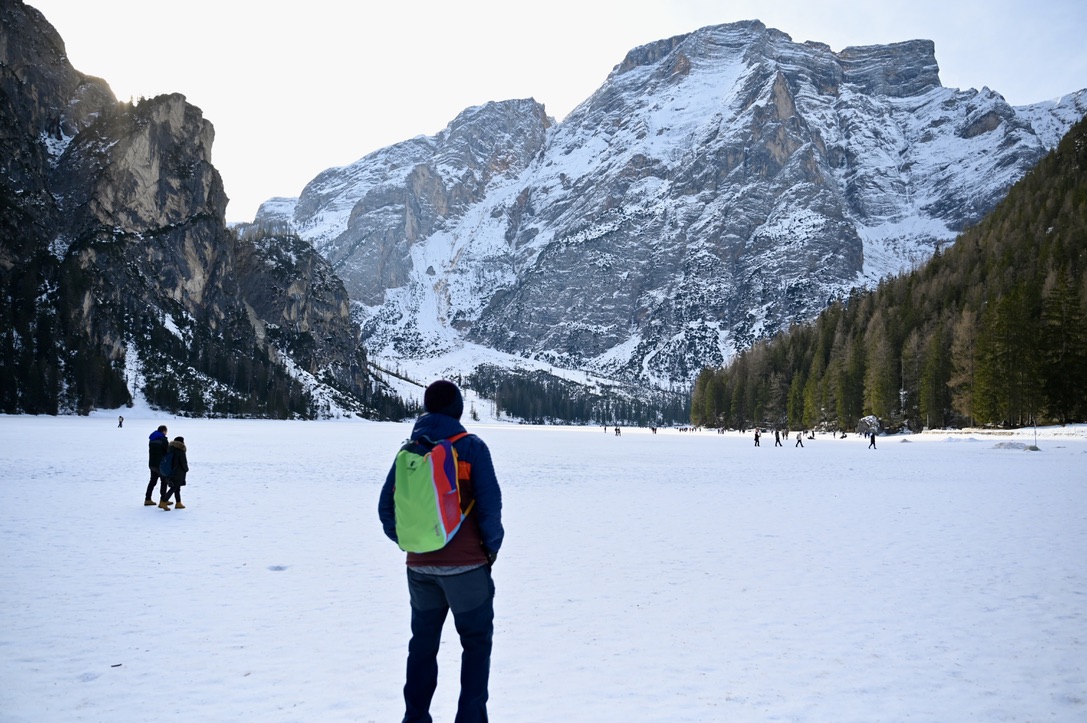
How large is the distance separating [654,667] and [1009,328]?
210ft

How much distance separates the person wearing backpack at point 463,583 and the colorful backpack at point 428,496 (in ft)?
0.20

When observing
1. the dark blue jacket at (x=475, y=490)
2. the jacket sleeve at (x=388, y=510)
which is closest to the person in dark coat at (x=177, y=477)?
the jacket sleeve at (x=388, y=510)

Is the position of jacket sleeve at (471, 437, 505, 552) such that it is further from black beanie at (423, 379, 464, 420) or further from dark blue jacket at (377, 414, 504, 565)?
black beanie at (423, 379, 464, 420)

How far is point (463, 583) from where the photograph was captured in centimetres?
466

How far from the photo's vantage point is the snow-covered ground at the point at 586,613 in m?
5.52

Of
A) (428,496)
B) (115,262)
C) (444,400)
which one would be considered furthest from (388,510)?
(115,262)

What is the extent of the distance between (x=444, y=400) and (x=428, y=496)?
0.78 meters

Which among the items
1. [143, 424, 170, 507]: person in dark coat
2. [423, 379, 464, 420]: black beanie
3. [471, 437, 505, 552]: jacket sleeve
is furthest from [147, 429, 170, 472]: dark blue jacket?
[471, 437, 505, 552]: jacket sleeve

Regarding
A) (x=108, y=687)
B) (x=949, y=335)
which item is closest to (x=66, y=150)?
(x=949, y=335)

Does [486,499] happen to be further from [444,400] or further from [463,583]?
[444,400]

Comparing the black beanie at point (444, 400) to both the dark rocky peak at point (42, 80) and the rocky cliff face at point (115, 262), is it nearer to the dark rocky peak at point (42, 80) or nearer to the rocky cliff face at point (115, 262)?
the rocky cliff face at point (115, 262)

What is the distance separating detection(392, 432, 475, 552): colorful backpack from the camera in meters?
4.59

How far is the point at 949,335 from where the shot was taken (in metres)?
70.8

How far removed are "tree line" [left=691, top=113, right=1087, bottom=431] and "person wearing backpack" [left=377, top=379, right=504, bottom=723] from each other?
210 feet
